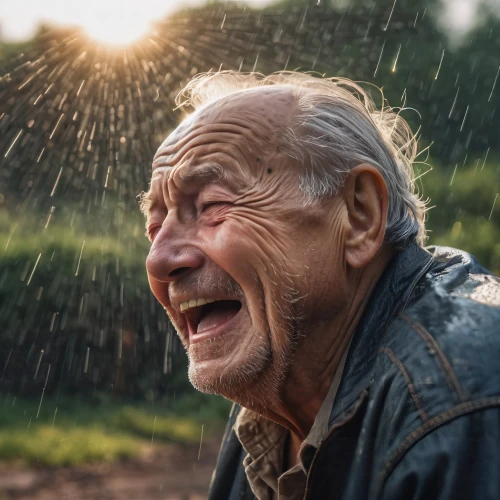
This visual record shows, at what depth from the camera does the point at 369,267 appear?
7.02 ft

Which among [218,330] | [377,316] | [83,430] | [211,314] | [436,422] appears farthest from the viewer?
[83,430]

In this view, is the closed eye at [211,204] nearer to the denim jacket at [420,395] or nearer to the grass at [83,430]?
the denim jacket at [420,395]

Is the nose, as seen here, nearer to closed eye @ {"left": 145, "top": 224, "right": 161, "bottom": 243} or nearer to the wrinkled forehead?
closed eye @ {"left": 145, "top": 224, "right": 161, "bottom": 243}

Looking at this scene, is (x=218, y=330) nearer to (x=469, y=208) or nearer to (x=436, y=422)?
(x=436, y=422)

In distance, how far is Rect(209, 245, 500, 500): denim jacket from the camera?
1505 mm

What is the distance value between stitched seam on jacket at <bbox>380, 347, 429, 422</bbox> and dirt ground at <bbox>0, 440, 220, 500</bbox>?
A: 15.7ft

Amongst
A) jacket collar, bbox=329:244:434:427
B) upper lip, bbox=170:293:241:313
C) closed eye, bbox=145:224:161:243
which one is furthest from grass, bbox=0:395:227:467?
jacket collar, bbox=329:244:434:427

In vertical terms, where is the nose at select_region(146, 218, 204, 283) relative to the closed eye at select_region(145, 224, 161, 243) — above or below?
below

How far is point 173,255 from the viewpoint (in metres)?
2.11

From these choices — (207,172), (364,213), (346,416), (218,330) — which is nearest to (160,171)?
(207,172)

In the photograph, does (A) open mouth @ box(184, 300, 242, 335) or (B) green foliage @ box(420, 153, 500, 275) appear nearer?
(A) open mouth @ box(184, 300, 242, 335)

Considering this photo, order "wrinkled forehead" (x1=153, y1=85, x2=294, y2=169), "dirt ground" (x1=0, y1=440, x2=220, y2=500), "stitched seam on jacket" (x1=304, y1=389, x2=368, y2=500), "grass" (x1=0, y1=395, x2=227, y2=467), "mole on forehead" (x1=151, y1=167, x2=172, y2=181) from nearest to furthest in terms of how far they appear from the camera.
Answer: "stitched seam on jacket" (x1=304, y1=389, x2=368, y2=500), "wrinkled forehead" (x1=153, y1=85, x2=294, y2=169), "mole on forehead" (x1=151, y1=167, x2=172, y2=181), "dirt ground" (x1=0, y1=440, x2=220, y2=500), "grass" (x1=0, y1=395, x2=227, y2=467)

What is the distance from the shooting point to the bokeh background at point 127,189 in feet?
24.0

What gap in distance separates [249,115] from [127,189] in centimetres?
881
